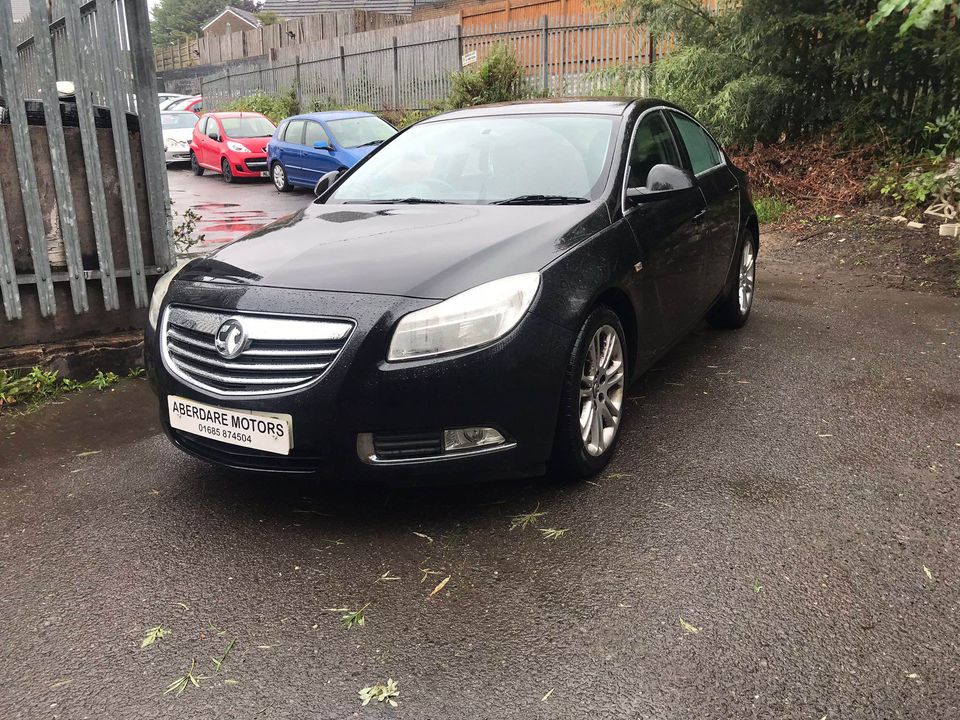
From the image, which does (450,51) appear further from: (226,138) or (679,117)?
(679,117)

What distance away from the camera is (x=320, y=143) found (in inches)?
554

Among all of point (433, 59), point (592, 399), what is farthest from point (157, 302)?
point (433, 59)

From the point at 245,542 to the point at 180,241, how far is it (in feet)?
14.2

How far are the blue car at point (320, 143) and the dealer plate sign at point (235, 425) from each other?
11056 millimetres

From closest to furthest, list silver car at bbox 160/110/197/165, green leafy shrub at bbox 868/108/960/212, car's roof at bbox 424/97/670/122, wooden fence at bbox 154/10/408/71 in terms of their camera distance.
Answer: car's roof at bbox 424/97/670/122 → green leafy shrub at bbox 868/108/960/212 → silver car at bbox 160/110/197/165 → wooden fence at bbox 154/10/408/71

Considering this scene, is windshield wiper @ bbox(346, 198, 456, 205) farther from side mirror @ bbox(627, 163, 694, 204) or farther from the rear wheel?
the rear wheel

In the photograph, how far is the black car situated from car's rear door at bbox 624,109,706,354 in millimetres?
19

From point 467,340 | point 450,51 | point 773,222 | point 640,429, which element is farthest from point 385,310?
point 450,51

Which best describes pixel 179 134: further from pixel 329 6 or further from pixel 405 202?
pixel 329 6

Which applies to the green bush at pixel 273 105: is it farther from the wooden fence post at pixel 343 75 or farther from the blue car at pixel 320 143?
the blue car at pixel 320 143

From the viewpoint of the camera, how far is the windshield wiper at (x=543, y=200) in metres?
4.06

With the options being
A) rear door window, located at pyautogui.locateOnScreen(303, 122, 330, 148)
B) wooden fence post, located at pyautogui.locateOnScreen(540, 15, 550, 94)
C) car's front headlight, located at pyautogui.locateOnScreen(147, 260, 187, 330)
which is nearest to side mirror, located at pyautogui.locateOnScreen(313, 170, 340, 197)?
car's front headlight, located at pyautogui.locateOnScreen(147, 260, 187, 330)

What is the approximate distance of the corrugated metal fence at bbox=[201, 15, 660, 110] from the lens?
17047 mm

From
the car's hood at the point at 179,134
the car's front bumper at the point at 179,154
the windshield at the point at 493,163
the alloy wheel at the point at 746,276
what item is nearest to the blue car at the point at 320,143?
the car's front bumper at the point at 179,154
